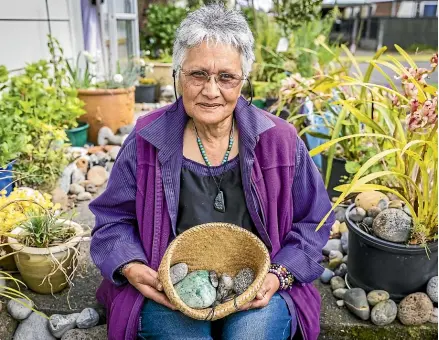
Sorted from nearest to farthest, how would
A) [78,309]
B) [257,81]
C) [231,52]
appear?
[231,52]
[78,309]
[257,81]

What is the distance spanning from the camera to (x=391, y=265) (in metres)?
1.79

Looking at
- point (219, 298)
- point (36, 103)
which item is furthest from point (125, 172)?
point (36, 103)

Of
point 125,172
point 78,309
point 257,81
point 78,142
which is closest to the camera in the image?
point 125,172

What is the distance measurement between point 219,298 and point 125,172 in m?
0.51

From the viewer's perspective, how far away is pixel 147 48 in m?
8.09

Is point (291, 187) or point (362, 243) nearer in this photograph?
point (291, 187)

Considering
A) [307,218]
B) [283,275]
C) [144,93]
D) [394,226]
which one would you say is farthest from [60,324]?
[144,93]

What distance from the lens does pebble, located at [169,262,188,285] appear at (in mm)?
1426

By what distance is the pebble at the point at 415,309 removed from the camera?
1782 mm

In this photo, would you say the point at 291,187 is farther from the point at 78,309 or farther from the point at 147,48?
the point at 147,48

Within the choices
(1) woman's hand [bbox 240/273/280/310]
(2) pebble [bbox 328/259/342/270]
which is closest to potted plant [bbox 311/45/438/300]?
(2) pebble [bbox 328/259/342/270]

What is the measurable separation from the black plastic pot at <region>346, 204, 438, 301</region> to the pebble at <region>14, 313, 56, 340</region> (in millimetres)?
1272

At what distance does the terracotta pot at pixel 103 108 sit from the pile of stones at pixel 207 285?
9.34ft

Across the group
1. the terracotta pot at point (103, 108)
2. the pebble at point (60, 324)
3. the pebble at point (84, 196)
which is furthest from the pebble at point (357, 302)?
the terracotta pot at point (103, 108)
